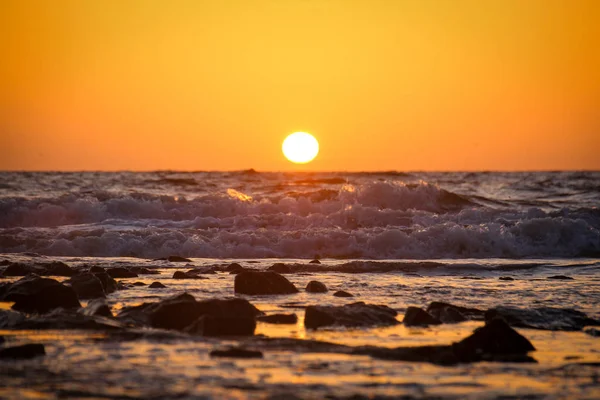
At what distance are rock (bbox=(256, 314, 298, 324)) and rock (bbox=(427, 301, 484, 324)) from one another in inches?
71.2

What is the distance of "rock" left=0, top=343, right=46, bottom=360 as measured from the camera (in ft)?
25.5

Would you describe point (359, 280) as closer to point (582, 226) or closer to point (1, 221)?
point (582, 226)

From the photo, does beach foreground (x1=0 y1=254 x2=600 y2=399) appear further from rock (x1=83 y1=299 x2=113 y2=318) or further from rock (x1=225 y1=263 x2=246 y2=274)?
rock (x1=225 y1=263 x2=246 y2=274)

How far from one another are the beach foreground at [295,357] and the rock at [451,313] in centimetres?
9

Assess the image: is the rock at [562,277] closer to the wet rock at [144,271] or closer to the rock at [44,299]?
the wet rock at [144,271]

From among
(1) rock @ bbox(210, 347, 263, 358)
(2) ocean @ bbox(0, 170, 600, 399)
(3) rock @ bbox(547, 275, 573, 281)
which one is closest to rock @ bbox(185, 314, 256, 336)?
(2) ocean @ bbox(0, 170, 600, 399)

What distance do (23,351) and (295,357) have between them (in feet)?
8.41

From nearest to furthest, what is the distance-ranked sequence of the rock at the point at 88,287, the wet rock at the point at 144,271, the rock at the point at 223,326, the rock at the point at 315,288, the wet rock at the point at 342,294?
1. the rock at the point at 223,326
2. the rock at the point at 88,287
3. the wet rock at the point at 342,294
4. the rock at the point at 315,288
5. the wet rock at the point at 144,271

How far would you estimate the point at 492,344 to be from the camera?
8.43 metres

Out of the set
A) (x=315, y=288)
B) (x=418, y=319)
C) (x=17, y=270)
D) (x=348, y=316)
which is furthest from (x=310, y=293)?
(x=17, y=270)

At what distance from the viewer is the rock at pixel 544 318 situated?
10117mm

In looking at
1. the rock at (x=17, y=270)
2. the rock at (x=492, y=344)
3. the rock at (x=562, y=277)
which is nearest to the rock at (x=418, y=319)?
the rock at (x=492, y=344)

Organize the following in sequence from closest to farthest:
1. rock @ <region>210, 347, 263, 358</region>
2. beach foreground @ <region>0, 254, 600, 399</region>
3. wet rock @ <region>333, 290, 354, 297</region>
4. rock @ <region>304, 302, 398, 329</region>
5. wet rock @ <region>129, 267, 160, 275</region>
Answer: beach foreground @ <region>0, 254, 600, 399</region> → rock @ <region>210, 347, 263, 358</region> → rock @ <region>304, 302, 398, 329</region> → wet rock @ <region>333, 290, 354, 297</region> → wet rock @ <region>129, 267, 160, 275</region>

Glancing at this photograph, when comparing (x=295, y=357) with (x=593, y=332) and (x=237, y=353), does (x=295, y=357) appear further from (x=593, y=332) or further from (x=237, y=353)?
(x=593, y=332)
